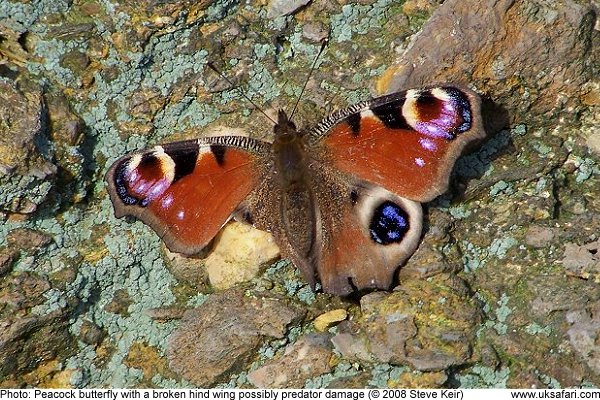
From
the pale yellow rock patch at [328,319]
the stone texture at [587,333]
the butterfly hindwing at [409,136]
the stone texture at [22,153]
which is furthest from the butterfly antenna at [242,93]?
the stone texture at [587,333]

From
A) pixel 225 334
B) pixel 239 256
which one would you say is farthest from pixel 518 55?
pixel 225 334

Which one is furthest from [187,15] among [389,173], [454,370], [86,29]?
[454,370]

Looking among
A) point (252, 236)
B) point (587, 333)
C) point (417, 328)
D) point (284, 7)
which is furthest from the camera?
point (284, 7)

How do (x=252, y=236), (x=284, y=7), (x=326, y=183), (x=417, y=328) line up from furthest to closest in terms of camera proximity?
(x=284, y=7), (x=326, y=183), (x=252, y=236), (x=417, y=328)

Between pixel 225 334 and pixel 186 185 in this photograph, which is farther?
pixel 186 185

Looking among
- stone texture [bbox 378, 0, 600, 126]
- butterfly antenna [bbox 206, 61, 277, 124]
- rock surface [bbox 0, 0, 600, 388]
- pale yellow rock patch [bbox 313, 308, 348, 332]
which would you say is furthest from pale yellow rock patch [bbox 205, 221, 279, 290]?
stone texture [bbox 378, 0, 600, 126]

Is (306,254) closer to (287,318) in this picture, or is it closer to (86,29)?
(287,318)

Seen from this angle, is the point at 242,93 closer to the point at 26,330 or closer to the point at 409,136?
the point at 409,136

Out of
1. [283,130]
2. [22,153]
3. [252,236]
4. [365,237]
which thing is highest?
[22,153]
